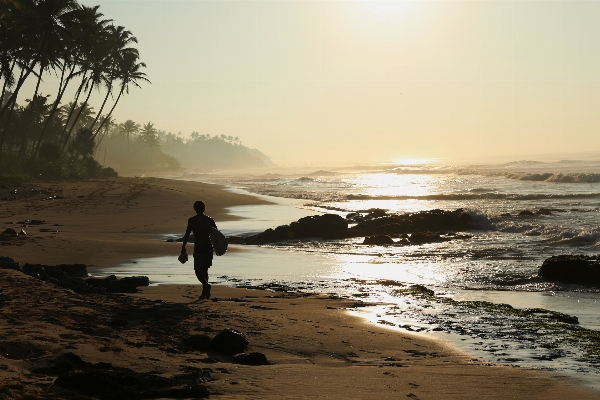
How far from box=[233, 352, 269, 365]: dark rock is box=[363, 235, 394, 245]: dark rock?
12966mm

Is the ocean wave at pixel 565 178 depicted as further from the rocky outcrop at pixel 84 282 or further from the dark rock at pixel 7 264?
the dark rock at pixel 7 264

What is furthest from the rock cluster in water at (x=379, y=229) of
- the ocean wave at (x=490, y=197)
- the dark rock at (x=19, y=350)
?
the ocean wave at (x=490, y=197)

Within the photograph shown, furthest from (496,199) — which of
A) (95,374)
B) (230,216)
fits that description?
(95,374)

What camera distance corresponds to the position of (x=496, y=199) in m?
38.5

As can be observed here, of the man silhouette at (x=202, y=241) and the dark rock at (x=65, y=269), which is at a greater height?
the man silhouette at (x=202, y=241)

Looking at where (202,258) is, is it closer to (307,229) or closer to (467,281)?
(467,281)

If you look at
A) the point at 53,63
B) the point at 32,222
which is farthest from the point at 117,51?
the point at 32,222

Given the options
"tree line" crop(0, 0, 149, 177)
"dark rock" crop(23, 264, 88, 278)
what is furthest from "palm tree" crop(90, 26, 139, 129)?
"dark rock" crop(23, 264, 88, 278)

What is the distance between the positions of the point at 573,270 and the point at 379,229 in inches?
372

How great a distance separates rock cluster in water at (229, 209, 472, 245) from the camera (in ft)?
63.1

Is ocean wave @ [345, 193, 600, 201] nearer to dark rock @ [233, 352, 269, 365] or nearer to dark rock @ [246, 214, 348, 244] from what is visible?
dark rock @ [246, 214, 348, 244]

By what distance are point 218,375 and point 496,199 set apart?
1391 inches

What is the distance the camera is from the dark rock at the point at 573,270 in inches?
468

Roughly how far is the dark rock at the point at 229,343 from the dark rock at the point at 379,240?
1267 cm
